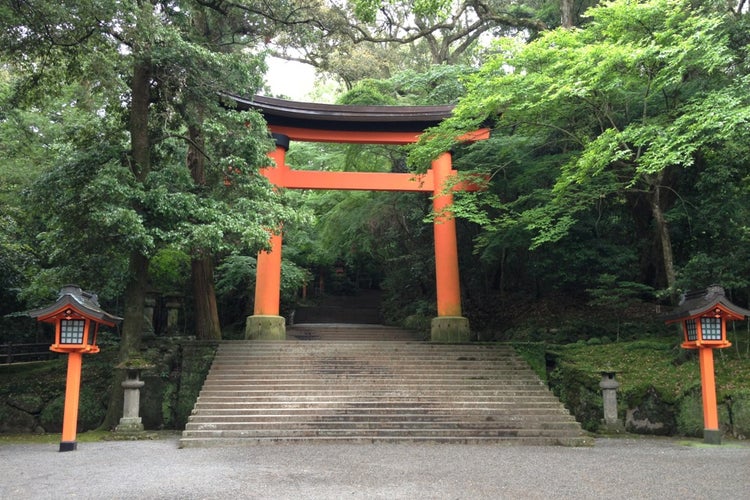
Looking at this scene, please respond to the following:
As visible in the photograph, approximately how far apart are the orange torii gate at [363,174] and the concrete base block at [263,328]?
1.0 inches

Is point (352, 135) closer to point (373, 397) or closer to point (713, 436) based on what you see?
point (373, 397)

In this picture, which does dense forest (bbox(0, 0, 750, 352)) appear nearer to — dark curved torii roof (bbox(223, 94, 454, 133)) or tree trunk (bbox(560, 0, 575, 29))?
tree trunk (bbox(560, 0, 575, 29))

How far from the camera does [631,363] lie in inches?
413

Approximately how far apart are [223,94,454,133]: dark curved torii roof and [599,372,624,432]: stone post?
279 inches

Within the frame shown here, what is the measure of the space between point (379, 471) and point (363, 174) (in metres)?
8.43

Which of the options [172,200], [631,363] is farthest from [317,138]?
[631,363]

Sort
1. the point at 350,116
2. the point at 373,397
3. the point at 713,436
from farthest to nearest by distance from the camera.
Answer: the point at 350,116 < the point at 373,397 < the point at 713,436

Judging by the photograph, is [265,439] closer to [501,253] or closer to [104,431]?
[104,431]

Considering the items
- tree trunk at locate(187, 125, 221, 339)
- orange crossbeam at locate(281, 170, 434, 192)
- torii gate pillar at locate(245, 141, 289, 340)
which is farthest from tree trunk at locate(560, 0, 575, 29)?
tree trunk at locate(187, 125, 221, 339)

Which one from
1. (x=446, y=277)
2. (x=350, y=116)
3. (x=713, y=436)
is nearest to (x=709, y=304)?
(x=713, y=436)

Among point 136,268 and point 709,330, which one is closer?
point 709,330

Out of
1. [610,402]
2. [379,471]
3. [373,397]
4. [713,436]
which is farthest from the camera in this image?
[373,397]

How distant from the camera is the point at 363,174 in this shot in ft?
43.9

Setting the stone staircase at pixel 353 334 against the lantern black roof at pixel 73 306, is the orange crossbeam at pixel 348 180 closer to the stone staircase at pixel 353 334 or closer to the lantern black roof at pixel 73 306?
the stone staircase at pixel 353 334
